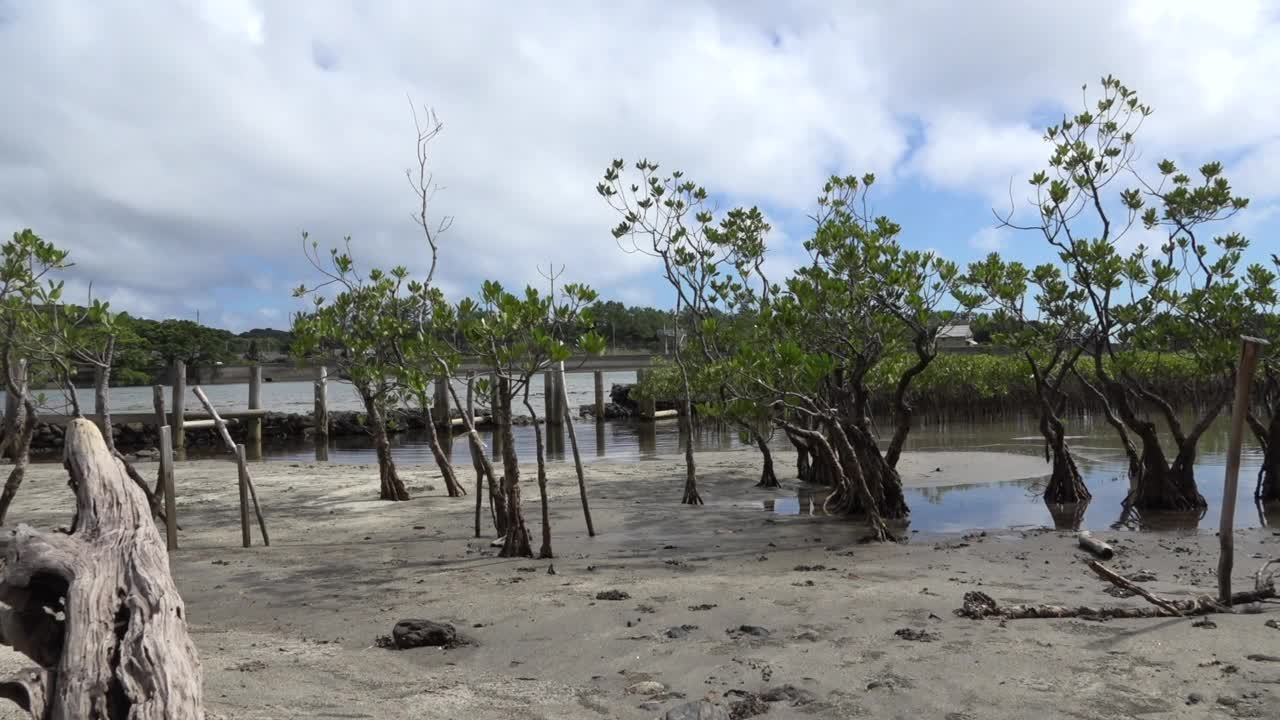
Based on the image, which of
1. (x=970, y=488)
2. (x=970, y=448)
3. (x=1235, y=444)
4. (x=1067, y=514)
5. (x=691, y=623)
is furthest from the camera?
(x=970, y=448)

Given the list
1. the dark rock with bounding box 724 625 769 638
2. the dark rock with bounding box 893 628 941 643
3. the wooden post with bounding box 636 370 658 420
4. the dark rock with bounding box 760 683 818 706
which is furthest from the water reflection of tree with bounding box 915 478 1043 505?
the wooden post with bounding box 636 370 658 420

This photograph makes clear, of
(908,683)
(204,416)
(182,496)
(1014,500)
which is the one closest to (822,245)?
(1014,500)

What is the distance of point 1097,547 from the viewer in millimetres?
9445

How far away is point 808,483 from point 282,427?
24314 mm

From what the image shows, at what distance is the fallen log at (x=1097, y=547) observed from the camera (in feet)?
30.6

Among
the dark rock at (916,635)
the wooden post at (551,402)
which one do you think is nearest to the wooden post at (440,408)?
the wooden post at (551,402)

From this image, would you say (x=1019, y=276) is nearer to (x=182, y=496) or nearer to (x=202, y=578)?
(x=202, y=578)

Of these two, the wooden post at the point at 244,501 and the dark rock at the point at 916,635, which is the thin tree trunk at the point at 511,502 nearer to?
the wooden post at the point at 244,501

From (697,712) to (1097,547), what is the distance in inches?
259

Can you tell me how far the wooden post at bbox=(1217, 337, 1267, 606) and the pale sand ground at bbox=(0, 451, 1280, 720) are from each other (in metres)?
0.40

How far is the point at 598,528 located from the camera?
461 inches

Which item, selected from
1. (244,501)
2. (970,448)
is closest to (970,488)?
(970,448)

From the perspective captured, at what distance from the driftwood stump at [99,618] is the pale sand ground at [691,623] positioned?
127 cm

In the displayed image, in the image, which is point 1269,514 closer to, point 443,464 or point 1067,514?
→ point 1067,514
